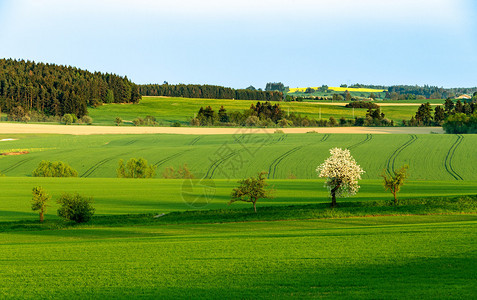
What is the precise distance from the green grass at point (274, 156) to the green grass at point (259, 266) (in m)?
36.9

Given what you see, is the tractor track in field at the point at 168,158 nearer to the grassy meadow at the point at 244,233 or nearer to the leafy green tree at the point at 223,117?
the grassy meadow at the point at 244,233

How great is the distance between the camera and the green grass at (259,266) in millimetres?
16578

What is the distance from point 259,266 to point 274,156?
5415 centimetres

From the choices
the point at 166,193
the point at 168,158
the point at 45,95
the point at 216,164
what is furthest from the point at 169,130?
the point at 45,95

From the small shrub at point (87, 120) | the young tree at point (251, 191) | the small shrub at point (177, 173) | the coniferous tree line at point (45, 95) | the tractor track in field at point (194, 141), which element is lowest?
the small shrub at point (177, 173)

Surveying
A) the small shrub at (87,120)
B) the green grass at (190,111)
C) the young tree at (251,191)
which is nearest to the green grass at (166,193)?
the young tree at (251,191)

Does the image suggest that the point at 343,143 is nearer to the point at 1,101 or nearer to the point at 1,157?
the point at 1,157

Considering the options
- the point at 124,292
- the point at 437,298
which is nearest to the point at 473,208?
the point at 437,298

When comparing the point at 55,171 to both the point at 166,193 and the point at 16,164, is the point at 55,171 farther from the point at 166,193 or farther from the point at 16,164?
the point at 166,193

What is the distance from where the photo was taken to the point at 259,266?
20.0 meters

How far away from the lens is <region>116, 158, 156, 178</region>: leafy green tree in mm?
66438

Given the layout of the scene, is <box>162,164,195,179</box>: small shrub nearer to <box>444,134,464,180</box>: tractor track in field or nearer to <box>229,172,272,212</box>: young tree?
<box>229,172,272,212</box>: young tree

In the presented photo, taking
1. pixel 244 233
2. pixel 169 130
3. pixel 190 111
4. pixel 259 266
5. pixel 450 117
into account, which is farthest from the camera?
pixel 190 111

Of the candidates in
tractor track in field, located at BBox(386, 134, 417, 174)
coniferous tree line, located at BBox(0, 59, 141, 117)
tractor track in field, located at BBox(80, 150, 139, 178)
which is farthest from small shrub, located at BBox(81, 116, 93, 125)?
tractor track in field, located at BBox(386, 134, 417, 174)
